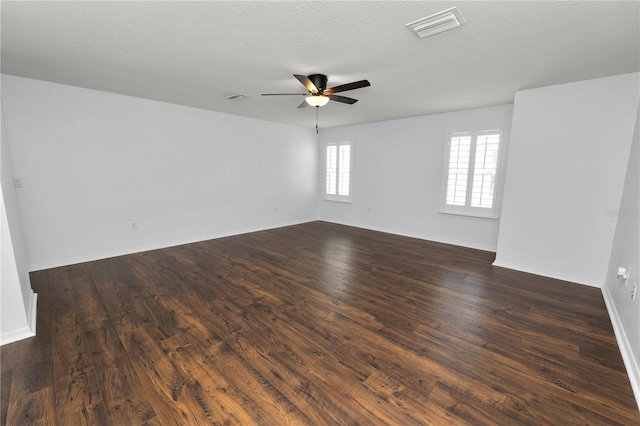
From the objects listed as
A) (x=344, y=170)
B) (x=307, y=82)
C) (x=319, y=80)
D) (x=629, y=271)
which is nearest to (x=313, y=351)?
(x=307, y=82)

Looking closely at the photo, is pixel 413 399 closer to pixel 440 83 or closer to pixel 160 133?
pixel 440 83

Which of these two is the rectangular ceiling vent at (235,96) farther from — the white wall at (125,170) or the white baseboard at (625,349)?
the white baseboard at (625,349)

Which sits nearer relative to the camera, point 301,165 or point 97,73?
point 97,73

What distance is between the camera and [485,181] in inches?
187

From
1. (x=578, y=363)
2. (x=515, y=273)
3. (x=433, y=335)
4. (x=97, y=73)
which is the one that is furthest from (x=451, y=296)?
(x=97, y=73)

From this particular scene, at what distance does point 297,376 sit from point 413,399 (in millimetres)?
754

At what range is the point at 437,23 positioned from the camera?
2004mm

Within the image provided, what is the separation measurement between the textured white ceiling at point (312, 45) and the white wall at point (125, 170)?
1.51 ft

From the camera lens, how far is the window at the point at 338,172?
687 centimetres

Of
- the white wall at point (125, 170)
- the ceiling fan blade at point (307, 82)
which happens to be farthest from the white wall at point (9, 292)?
the ceiling fan blade at point (307, 82)

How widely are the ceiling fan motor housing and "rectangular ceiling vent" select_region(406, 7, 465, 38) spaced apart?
117cm

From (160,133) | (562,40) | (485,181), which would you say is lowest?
(485,181)

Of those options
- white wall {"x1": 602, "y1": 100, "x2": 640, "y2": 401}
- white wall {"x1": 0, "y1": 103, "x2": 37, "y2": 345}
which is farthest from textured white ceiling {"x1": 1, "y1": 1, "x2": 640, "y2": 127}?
white wall {"x1": 0, "y1": 103, "x2": 37, "y2": 345}

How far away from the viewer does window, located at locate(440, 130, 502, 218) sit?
4656 mm
